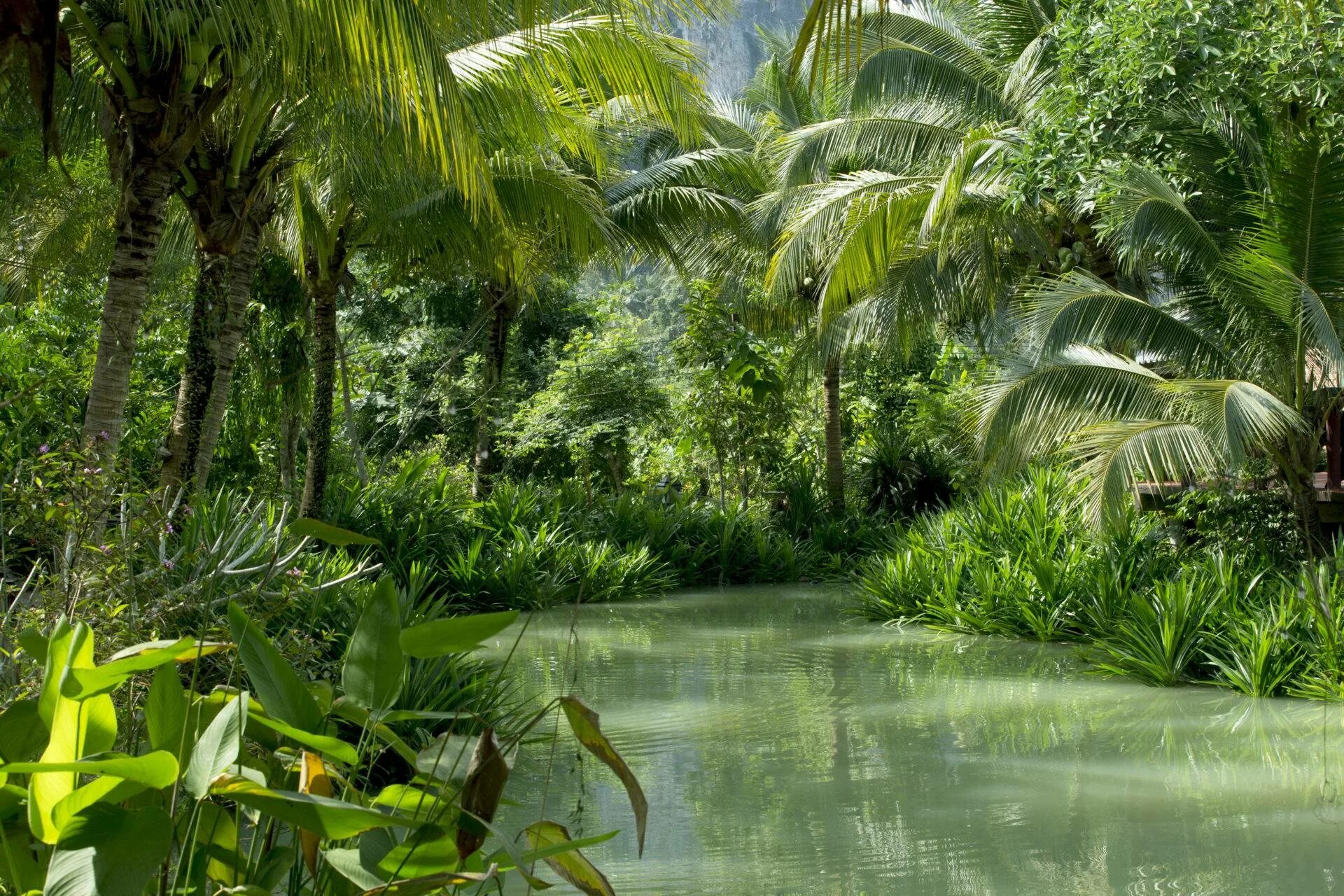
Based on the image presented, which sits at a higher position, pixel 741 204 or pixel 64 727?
pixel 741 204

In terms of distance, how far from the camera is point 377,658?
1845 mm

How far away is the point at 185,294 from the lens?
1633 cm

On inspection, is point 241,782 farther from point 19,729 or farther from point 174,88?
point 174,88

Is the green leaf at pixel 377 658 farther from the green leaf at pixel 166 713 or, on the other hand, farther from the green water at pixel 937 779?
the green water at pixel 937 779

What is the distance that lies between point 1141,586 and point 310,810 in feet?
30.5

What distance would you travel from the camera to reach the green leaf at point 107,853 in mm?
1385

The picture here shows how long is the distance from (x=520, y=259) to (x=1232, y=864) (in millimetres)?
9993

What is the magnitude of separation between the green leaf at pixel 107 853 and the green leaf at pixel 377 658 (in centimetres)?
44

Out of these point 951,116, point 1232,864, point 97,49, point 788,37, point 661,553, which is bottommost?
point 1232,864

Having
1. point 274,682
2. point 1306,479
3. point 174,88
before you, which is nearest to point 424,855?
point 274,682

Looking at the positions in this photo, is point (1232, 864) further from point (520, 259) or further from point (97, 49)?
point (520, 259)

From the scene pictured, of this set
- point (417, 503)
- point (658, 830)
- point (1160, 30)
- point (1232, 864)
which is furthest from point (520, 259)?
point (1232, 864)

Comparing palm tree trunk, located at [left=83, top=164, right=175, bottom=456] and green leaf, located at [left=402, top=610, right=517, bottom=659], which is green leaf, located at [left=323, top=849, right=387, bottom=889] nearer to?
green leaf, located at [left=402, top=610, right=517, bottom=659]

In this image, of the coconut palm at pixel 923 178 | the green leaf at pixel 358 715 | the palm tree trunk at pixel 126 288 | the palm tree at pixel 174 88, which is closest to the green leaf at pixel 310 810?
the green leaf at pixel 358 715
